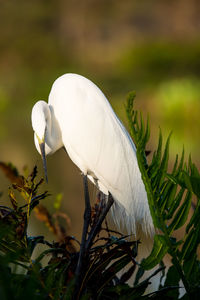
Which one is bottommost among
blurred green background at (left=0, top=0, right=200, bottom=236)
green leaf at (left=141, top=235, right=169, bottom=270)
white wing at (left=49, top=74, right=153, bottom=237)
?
green leaf at (left=141, top=235, right=169, bottom=270)

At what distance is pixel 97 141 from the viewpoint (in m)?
1.78

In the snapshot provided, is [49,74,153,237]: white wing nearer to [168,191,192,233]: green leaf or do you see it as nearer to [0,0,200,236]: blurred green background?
[168,191,192,233]: green leaf

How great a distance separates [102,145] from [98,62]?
11.4 meters

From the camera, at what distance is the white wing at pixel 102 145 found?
1659 mm

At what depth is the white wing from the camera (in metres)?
1.66

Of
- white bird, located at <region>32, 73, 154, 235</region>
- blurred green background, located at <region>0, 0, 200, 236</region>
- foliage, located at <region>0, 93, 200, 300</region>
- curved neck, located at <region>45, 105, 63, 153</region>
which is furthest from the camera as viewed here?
blurred green background, located at <region>0, 0, 200, 236</region>

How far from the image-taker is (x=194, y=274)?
0.99 meters

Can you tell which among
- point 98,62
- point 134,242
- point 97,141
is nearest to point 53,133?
point 97,141

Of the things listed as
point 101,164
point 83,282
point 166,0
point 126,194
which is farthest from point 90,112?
point 166,0

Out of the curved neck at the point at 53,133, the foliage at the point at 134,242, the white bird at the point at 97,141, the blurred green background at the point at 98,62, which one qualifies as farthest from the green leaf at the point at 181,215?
the blurred green background at the point at 98,62

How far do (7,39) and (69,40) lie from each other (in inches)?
77.9

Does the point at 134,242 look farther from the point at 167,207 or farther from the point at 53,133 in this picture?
the point at 53,133

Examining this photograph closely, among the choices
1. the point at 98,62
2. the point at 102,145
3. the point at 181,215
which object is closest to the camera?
the point at 181,215

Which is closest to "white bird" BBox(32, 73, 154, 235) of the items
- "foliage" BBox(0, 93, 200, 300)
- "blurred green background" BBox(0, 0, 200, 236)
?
"foliage" BBox(0, 93, 200, 300)
